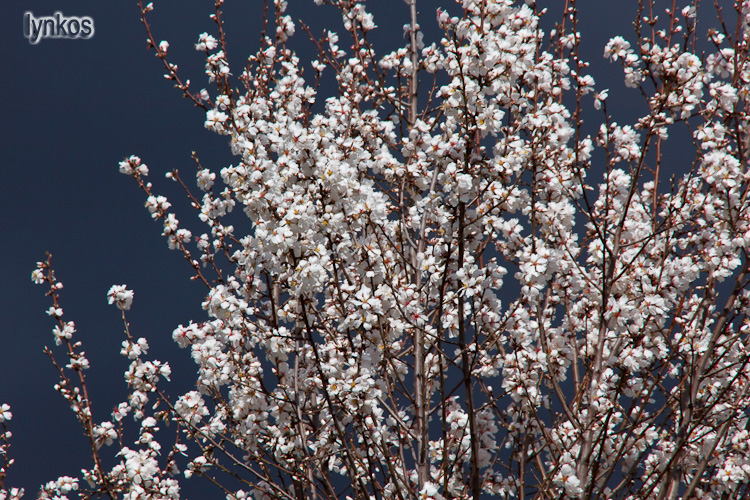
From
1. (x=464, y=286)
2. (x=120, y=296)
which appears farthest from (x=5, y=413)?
(x=464, y=286)

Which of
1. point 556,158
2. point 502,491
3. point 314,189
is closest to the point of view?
point 314,189

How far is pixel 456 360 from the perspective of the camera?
13.0 feet

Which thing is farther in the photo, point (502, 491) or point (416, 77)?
point (416, 77)

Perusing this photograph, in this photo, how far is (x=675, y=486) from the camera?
4.83 metres

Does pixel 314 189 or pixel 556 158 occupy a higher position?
pixel 556 158

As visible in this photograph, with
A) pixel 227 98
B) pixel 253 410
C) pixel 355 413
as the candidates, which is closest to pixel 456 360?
pixel 355 413

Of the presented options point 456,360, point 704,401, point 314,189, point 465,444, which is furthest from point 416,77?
point 704,401

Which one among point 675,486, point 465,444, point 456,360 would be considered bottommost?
point 675,486

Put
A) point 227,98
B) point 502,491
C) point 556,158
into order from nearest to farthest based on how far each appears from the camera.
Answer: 1. point 556,158
2. point 502,491
3. point 227,98

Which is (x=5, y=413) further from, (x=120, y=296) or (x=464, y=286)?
(x=464, y=286)

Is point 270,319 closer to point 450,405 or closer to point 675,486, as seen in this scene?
point 450,405

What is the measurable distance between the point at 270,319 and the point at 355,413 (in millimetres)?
986

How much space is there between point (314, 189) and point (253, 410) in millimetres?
1806

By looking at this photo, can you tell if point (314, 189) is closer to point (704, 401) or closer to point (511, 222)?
point (511, 222)
